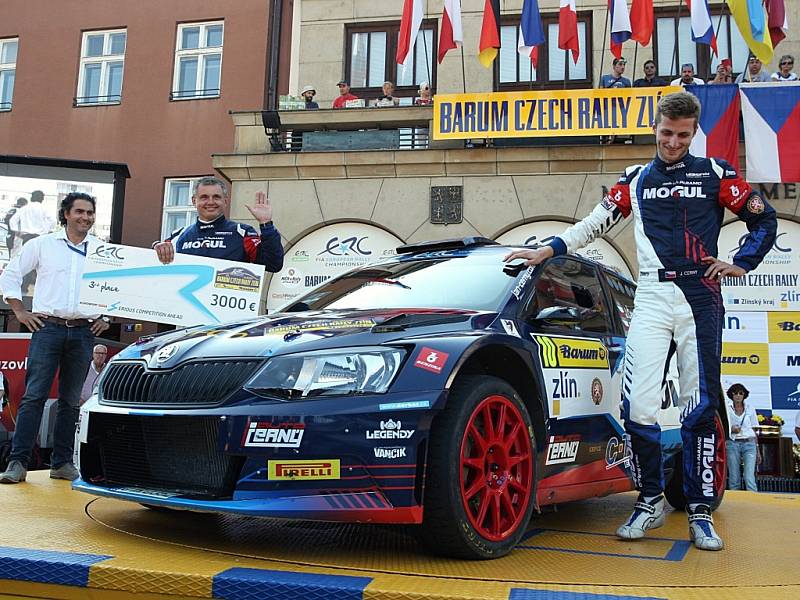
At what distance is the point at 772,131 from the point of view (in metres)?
12.7

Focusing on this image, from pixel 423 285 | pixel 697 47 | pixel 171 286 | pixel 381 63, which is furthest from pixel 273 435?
pixel 697 47

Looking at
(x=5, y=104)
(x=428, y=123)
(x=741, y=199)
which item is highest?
(x=5, y=104)

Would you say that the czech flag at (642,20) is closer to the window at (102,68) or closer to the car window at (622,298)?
the car window at (622,298)

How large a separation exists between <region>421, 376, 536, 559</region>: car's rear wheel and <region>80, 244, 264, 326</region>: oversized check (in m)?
2.84

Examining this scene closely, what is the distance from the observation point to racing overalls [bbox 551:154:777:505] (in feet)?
12.0

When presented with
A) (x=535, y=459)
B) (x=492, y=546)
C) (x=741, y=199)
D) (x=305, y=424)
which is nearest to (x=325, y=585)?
(x=305, y=424)

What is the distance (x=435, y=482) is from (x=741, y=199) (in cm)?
200

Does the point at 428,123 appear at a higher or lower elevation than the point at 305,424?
higher

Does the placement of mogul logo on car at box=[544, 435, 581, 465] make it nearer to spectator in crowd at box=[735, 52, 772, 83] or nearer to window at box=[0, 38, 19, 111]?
spectator in crowd at box=[735, 52, 772, 83]

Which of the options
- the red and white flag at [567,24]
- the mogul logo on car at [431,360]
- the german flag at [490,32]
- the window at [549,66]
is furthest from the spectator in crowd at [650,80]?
the mogul logo on car at [431,360]

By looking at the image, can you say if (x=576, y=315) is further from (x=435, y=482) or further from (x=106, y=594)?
(x=106, y=594)

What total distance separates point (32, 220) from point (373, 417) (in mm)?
15284

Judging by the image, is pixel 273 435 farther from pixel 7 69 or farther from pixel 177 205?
pixel 7 69

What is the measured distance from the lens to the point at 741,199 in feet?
12.1
